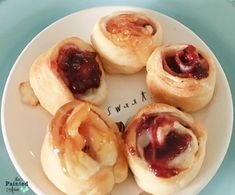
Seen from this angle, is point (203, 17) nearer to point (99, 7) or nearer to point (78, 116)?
point (99, 7)

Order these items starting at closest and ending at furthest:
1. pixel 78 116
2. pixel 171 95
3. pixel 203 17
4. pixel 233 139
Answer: pixel 78 116, pixel 171 95, pixel 233 139, pixel 203 17

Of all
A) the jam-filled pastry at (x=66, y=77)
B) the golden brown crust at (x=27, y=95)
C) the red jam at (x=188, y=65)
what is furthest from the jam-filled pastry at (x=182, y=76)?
the golden brown crust at (x=27, y=95)

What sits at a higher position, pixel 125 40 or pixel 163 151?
pixel 125 40

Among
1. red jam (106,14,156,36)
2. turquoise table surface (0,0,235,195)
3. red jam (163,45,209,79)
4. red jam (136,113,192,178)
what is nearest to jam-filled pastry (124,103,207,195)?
red jam (136,113,192,178)

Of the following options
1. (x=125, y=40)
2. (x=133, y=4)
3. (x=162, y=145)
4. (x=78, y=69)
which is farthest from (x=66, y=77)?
(x=133, y=4)

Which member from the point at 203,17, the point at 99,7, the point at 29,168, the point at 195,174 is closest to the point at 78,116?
the point at 29,168

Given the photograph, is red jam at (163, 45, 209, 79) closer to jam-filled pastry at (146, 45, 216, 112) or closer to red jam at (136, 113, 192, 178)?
jam-filled pastry at (146, 45, 216, 112)

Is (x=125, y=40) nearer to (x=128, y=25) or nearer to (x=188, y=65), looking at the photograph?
(x=128, y=25)
